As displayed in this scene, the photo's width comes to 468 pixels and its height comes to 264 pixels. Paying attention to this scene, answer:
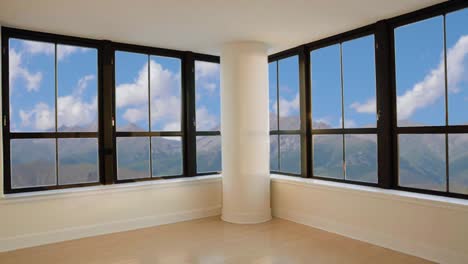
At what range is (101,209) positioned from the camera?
166 inches

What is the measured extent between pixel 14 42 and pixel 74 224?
7.54ft

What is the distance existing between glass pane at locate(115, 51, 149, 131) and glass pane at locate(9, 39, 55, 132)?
2.67ft

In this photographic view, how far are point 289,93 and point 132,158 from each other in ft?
8.35

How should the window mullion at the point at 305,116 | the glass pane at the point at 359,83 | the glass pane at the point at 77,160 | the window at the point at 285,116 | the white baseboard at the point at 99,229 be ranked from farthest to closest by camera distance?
1. the window at the point at 285,116
2. the window mullion at the point at 305,116
3. the glass pane at the point at 77,160
4. the glass pane at the point at 359,83
5. the white baseboard at the point at 99,229

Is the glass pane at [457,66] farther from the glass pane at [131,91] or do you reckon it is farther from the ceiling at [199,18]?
the glass pane at [131,91]

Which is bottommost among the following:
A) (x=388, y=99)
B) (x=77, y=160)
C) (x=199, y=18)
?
(x=77, y=160)

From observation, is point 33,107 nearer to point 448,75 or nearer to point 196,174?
point 196,174

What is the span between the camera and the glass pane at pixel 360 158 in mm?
4137

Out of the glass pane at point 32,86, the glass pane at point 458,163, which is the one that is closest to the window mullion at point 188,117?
the glass pane at point 32,86

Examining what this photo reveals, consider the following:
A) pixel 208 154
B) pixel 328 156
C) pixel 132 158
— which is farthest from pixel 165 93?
pixel 328 156

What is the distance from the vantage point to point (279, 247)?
3646 mm

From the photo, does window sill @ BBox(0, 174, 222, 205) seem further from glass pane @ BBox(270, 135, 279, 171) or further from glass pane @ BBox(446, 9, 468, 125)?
glass pane @ BBox(446, 9, 468, 125)

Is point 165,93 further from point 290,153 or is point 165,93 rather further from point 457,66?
point 457,66

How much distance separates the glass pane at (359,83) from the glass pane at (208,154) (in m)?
2.14
